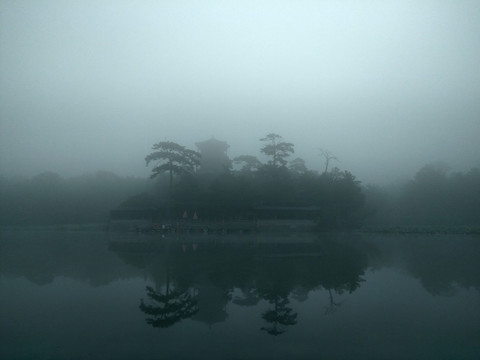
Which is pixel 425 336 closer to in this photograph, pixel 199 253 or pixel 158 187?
pixel 199 253

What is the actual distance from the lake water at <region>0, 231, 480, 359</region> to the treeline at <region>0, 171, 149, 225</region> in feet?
118

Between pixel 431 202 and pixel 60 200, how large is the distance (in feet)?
164

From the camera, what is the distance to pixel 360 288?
1077 centimetres

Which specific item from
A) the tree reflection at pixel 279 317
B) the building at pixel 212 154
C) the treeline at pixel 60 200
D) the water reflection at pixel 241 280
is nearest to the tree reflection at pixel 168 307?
the water reflection at pixel 241 280

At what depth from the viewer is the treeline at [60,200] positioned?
4966 centimetres

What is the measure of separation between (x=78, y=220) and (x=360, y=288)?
150 ft

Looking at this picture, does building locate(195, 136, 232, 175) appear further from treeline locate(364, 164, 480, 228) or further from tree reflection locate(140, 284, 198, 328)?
tree reflection locate(140, 284, 198, 328)

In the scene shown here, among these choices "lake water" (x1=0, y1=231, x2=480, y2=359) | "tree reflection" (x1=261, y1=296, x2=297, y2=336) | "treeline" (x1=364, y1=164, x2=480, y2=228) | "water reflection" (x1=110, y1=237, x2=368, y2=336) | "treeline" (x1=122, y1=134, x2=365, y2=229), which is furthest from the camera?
"treeline" (x1=364, y1=164, x2=480, y2=228)

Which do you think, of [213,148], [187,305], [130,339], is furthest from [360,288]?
[213,148]

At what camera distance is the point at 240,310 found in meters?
8.52

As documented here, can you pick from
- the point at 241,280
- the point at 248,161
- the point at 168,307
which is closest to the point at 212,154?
the point at 248,161

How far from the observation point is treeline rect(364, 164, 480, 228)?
46844 mm

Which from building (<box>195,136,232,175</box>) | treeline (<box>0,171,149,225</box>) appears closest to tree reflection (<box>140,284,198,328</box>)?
treeline (<box>0,171,149,225</box>)

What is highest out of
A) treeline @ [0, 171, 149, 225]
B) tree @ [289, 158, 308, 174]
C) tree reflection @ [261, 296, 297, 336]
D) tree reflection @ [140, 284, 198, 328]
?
tree @ [289, 158, 308, 174]
